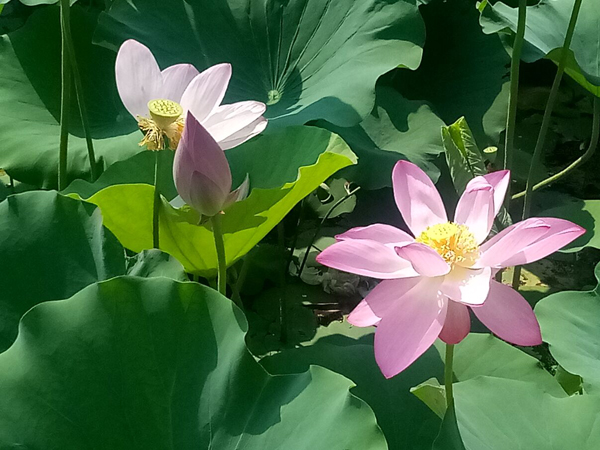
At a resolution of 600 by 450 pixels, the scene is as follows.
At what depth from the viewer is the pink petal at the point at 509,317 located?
62 centimetres

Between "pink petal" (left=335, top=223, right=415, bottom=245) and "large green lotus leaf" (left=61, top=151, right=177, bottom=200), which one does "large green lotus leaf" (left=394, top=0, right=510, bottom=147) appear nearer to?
"large green lotus leaf" (left=61, top=151, right=177, bottom=200)

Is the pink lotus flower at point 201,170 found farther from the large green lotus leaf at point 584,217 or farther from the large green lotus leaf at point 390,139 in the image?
the large green lotus leaf at point 584,217

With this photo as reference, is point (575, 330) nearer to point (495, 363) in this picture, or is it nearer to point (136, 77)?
point (495, 363)

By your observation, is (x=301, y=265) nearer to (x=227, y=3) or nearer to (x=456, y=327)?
(x=227, y=3)

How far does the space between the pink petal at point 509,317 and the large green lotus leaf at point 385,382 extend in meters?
0.31

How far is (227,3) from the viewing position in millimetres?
1562

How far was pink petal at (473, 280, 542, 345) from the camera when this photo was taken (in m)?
0.62

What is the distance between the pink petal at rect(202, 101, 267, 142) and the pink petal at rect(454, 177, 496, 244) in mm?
313

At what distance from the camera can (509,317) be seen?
62 centimetres

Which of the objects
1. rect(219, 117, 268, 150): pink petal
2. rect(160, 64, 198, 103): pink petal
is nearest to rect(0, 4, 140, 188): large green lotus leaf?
rect(160, 64, 198, 103): pink petal

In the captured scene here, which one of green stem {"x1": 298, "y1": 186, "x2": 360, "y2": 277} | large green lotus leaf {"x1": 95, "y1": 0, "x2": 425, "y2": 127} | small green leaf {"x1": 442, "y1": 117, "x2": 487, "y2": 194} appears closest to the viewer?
small green leaf {"x1": 442, "y1": 117, "x2": 487, "y2": 194}

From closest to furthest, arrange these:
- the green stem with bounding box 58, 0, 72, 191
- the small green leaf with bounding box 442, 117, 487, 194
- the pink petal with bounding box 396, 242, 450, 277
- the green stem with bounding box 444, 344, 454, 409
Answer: the pink petal with bounding box 396, 242, 450, 277 < the green stem with bounding box 444, 344, 454, 409 < the green stem with bounding box 58, 0, 72, 191 < the small green leaf with bounding box 442, 117, 487, 194

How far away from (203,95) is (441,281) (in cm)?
44

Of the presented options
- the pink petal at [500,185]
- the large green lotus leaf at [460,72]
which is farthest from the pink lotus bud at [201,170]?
the large green lotus leaf at [460,72]
